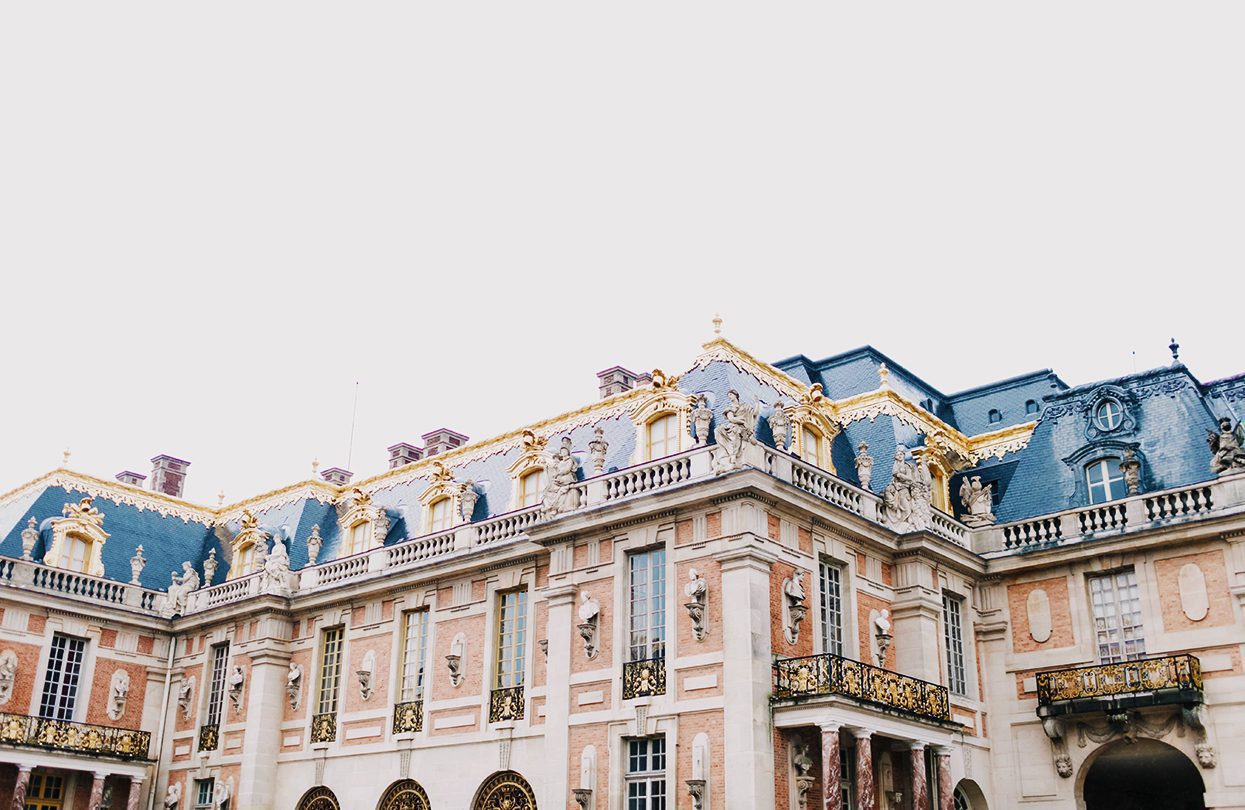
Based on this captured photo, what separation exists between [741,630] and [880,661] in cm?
439

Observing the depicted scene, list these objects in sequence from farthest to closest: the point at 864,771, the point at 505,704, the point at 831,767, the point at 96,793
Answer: the point at 96,793 < the point at 505,704 < the point at 864,771 < the point at 831,767

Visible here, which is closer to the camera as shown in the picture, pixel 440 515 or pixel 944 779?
pixel 944 779

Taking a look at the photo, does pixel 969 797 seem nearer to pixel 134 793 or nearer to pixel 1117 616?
pixel 1117 616

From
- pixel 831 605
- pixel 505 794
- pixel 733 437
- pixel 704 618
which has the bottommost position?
pixel 505 794

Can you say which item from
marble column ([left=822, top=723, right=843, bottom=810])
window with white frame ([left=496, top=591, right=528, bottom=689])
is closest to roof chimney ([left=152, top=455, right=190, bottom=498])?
window with white frame ([left=496, top=591, right=528, bottom=689])

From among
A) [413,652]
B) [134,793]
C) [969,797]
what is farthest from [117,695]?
[969,797]

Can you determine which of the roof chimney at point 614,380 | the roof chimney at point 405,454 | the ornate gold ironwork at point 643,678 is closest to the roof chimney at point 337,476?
the roof chimney at point 405,454

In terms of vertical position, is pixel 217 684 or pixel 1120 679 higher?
pixel 217 684

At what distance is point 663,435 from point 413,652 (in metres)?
8.09

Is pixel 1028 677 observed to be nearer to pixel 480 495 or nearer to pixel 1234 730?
pixel 1234 730

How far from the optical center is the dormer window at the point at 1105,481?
2686cm

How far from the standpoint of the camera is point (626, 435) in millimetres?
27781

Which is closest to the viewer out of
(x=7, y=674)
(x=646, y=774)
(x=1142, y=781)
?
(x=646, y=774)

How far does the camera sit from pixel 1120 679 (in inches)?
942
